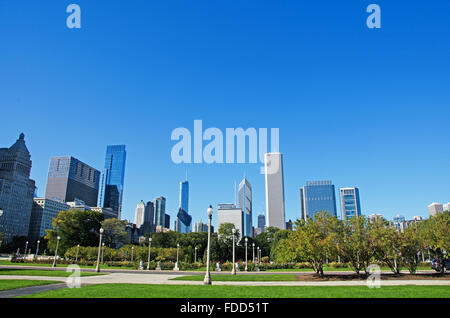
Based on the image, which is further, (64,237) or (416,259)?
(64,237)

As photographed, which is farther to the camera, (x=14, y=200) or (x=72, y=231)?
(x=14, y=200)

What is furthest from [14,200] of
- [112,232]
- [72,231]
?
[72,231]

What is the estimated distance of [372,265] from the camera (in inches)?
1299

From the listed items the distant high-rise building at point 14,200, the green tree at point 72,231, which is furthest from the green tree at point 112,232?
the distant high-rise building at point 14,200

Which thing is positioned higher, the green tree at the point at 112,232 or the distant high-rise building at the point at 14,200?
the distant high-rise building at the point at 14,200

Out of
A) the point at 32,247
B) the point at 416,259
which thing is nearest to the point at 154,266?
the point at 416,259

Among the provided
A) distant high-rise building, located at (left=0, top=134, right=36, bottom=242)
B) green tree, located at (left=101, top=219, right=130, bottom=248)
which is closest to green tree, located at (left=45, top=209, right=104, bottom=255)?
green tree, located at (left=101, top=219, right=130, bottom=248)

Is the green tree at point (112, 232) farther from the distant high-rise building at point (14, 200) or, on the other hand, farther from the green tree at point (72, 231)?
the distant high-rise building at point (14, 200)

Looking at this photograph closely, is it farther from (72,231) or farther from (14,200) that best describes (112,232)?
(14,200)

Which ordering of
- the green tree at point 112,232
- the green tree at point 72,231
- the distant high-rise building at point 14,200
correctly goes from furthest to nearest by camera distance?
the distant high-rise building at point 14,200 → the green tree at point 112,232 → the green tree at point 72,231

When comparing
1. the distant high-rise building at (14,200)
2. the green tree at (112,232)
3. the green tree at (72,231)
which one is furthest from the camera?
the distant high-rise building at (14,200)
